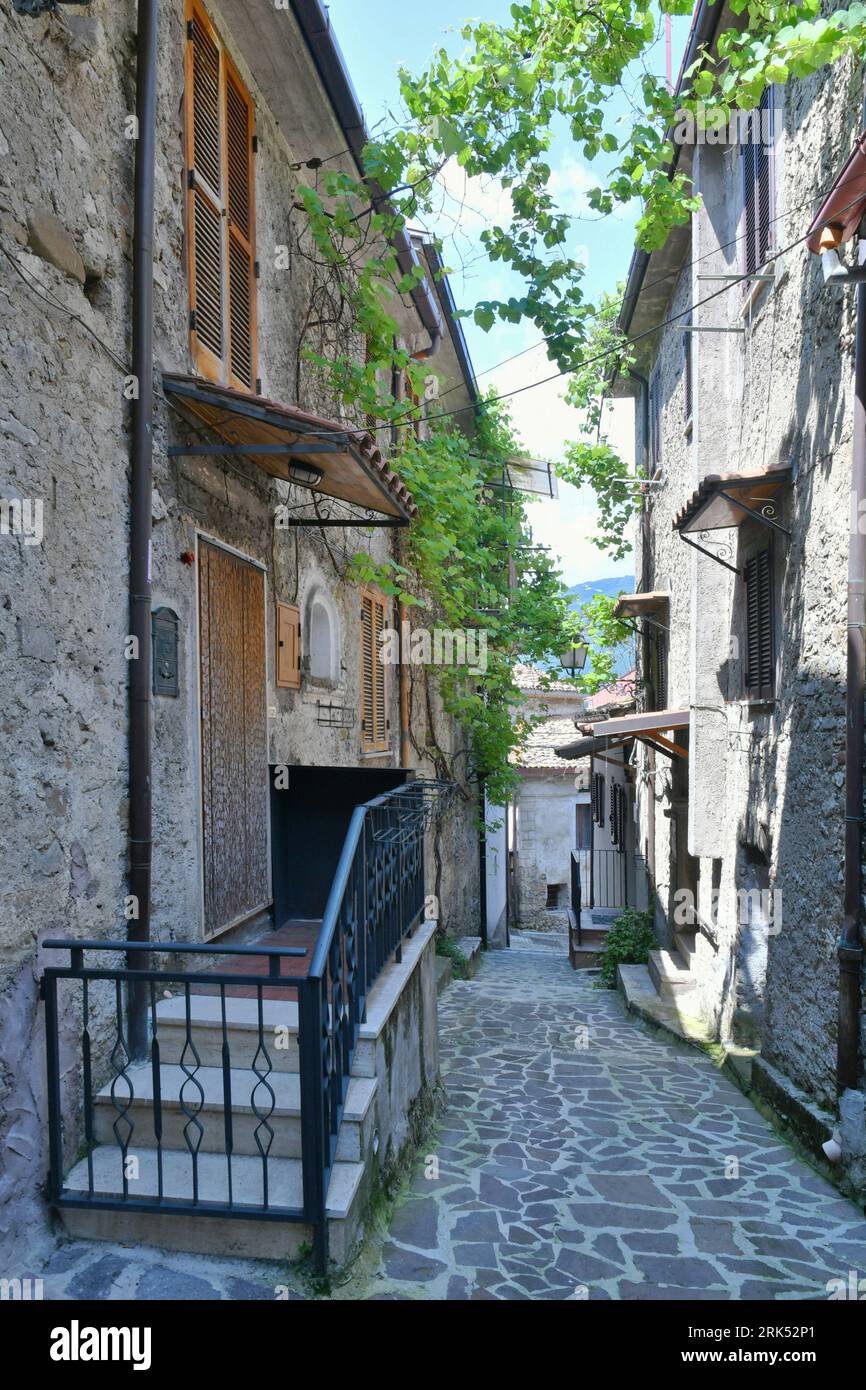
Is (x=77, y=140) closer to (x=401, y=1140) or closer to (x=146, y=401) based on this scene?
(x=146, y=401)

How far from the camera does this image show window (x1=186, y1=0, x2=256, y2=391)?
5027 mm

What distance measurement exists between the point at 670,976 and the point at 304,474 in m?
7.00

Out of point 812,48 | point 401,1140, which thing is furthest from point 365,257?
point 401,1140

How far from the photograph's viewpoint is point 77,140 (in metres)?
3.80

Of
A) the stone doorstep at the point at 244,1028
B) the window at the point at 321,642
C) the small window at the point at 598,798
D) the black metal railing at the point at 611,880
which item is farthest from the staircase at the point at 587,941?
the stone doorstep at the point at 244,1028

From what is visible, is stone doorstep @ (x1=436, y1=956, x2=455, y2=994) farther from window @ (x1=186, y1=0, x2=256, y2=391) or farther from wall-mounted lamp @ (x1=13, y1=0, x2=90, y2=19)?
wall-mounted lamp @ (x1=13, y1=0, x2=90, y2=19)

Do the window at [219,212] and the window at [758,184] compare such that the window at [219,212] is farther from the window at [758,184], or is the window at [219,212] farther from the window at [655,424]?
the window at [655,424]

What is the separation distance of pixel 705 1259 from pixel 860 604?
326cm

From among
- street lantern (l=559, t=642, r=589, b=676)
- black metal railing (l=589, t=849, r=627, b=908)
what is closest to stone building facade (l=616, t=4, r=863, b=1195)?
street lantern (l=559, t=642, r=589, b=676)

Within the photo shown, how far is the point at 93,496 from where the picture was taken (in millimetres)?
3850

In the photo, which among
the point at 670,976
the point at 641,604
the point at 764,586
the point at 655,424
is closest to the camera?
the point at 764,586

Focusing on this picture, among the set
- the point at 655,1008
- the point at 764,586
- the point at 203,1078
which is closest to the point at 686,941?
the point at 655,1008

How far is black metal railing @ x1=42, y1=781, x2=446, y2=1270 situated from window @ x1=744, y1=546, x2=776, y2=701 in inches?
162

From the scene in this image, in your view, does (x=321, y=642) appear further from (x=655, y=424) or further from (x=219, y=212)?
(x=655, y=424)
